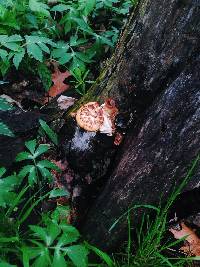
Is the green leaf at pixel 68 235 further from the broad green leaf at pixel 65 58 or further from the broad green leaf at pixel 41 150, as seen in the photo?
the broad green leaf at pixel 65 58

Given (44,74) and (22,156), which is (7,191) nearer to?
(22,156)

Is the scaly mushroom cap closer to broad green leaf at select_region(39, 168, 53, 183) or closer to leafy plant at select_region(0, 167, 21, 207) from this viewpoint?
broad green leaf at select_region(39, 168, 53, 183)

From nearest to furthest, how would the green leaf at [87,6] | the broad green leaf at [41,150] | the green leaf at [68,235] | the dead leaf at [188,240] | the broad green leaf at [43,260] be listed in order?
the broad green leaf at [43,260], the green leaf at [68,235], the broad green leaf at [41,150], the dead leaf at [188,240], the green leaf at [87,6]

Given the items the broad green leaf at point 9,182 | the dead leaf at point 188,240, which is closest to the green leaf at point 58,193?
the broad green leaf at point 9,182

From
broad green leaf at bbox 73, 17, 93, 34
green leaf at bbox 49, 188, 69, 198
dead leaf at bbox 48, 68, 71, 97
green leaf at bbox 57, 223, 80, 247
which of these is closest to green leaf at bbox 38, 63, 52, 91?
dead leaf at bbox 48, 68, 71, 97

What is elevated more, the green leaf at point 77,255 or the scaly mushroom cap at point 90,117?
the scaly mushroom cap at point 90,117

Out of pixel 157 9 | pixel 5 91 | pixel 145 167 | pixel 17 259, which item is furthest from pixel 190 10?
pixel 5 91
